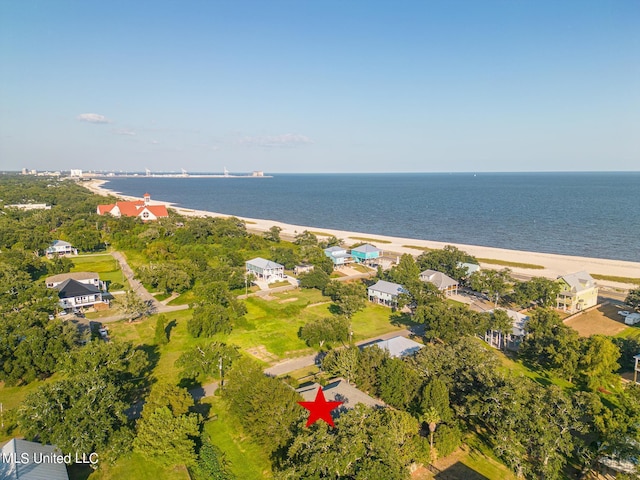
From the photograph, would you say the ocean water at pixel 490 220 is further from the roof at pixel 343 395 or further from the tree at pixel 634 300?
the roof at pixel 343 395

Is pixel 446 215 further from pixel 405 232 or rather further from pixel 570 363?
pixel 570 363

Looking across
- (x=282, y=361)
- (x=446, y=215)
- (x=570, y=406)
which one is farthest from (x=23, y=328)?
(x=446, y=215)

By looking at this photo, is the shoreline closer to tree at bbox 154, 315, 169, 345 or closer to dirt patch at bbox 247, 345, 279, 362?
dirt patch at bbox 247, 345, 279, 362

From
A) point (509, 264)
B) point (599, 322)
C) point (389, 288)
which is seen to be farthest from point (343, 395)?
point (509, 264)

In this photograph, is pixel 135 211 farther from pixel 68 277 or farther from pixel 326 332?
pixel 326 332

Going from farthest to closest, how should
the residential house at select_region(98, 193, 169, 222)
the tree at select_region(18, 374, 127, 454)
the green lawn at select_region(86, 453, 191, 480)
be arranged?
the residential house at select_region(98, 193, 169, 222)
the green lawn at select_region(86, 453, 191, 480)
the tree at select_region(18, 374, 127, 454)

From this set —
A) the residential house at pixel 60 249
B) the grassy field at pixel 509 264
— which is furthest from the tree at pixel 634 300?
the residential house at pixel 60 249

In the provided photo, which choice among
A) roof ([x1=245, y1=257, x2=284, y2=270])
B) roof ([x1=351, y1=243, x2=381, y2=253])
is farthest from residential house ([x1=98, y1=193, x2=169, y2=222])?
roof ([x1=351, y1=243, x2=381, y2=253])
